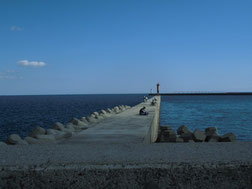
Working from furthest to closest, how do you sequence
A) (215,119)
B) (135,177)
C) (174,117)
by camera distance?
(174,117) → (215,119) → (135,177)

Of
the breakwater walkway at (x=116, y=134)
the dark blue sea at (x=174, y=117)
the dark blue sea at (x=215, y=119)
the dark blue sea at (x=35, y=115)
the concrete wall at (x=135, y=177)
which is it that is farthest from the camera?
the dark blue sea at (x=35, y=115)

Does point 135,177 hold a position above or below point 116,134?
above

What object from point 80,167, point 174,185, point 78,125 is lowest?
point 78,125

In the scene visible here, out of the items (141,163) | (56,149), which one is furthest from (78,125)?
(141,163)

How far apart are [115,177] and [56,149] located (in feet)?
2.86

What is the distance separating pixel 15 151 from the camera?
7.54 ft

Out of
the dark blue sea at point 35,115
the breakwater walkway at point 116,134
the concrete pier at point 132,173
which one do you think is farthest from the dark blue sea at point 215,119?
the concrete pier at point 132,173

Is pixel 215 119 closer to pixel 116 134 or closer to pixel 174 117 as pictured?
pixel 174 117

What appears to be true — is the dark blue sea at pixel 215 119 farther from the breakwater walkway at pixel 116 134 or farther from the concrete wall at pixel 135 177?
the concrete wall at pixel 135 177

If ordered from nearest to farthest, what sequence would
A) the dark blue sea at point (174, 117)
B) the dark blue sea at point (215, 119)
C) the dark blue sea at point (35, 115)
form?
the dark blue sea at point (215, 119) → the dark blue sea at point (174, 117) → the dark blue sea at point (35, 115)

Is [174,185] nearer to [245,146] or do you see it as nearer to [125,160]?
[125,160]

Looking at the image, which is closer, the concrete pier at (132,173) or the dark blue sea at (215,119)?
the concrete pier at (132,173)

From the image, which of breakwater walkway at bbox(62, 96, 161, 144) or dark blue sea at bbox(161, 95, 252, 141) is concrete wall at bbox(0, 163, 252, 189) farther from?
dark blue sea at bbox(161, 95, 252, 141)

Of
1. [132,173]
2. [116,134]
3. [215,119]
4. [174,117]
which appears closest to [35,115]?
[174,117]
